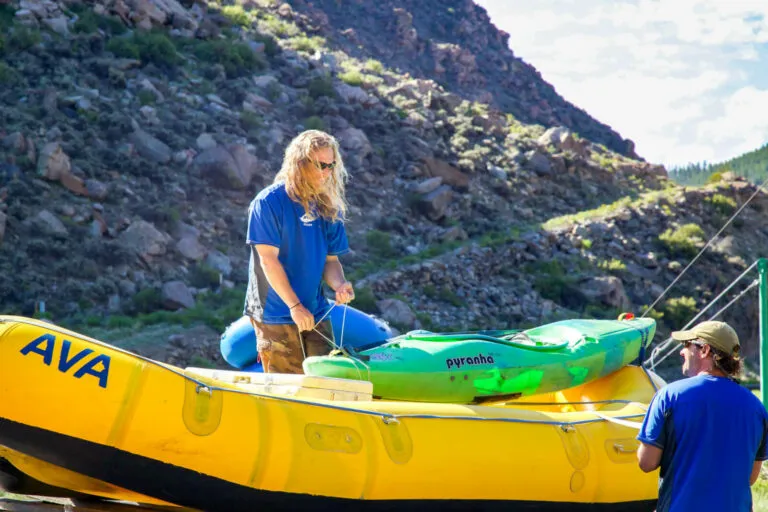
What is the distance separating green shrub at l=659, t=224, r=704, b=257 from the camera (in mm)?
20516

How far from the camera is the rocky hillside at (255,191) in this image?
13.7 metres

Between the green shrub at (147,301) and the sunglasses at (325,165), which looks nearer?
the sunglasses at (325,165)

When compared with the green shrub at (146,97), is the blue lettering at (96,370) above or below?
below

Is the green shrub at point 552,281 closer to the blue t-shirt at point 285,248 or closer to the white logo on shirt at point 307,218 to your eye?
the blue t-shirt at point 285,248

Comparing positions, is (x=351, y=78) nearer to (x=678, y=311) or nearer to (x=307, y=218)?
(x=678, y=311)

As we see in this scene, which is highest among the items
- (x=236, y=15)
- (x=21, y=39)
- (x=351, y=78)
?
(x=236, y=15)

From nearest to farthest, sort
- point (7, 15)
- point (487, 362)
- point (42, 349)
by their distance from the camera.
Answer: point (42, 349) < point (487, 362) < point (7, 15)

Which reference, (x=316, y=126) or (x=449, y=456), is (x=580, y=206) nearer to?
(x=316, y=126)

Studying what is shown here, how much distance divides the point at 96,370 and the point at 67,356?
12cm

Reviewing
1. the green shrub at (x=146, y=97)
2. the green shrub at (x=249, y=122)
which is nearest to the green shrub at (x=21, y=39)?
the green shrub at (x=146, y=97)

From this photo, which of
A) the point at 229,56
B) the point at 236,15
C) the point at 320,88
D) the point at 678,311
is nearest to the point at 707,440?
the point at 678,311

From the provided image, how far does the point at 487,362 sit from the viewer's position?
16.6ft

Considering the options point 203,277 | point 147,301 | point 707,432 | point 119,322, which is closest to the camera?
point 707,432

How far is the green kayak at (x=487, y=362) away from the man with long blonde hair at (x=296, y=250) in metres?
0.20
